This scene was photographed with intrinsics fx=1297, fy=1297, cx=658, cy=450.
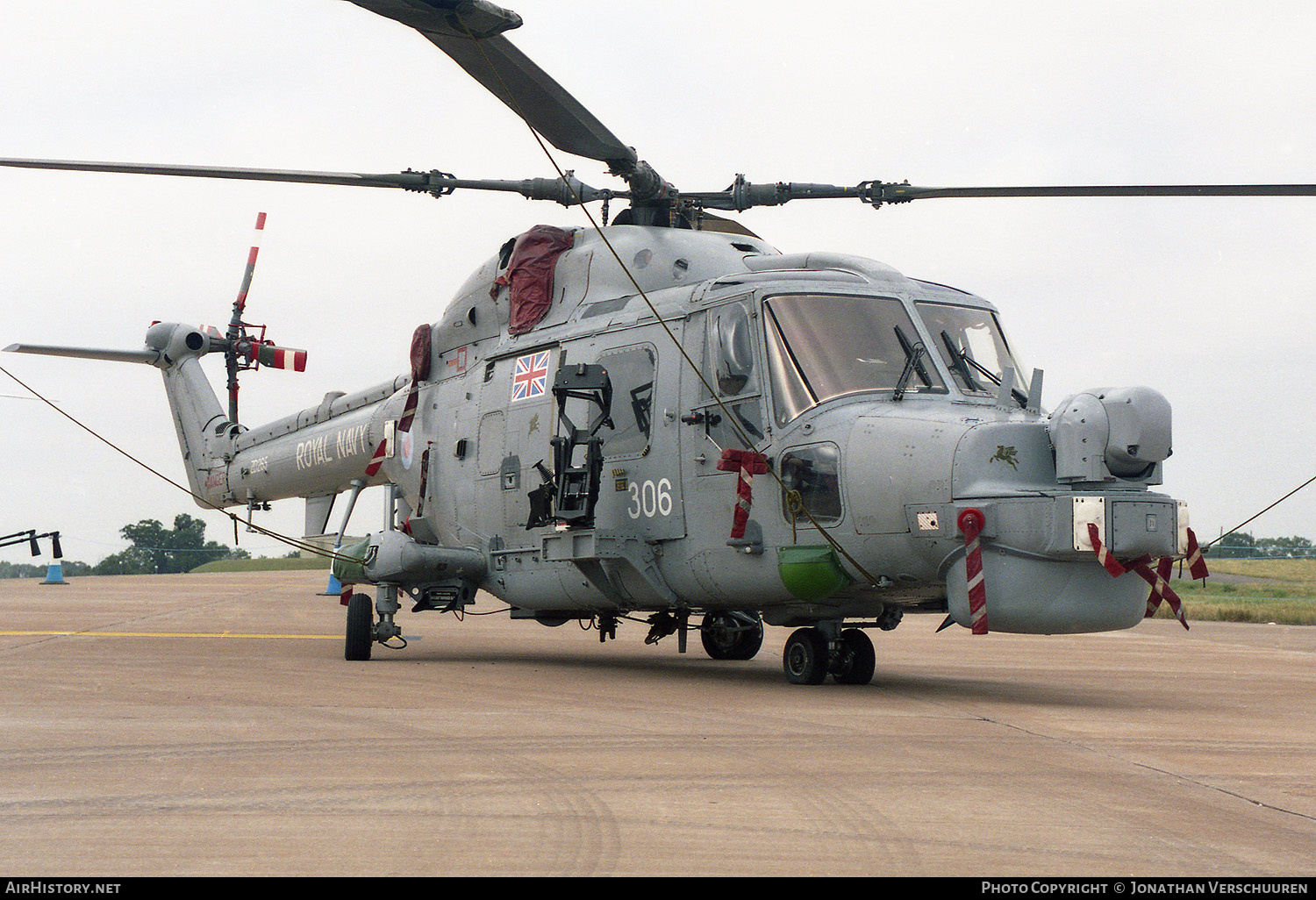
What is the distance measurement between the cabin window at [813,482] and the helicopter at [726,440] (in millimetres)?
20

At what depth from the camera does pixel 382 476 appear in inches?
575

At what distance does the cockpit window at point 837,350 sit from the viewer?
30.3 ft

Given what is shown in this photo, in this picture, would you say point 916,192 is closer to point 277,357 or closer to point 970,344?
point 970,344

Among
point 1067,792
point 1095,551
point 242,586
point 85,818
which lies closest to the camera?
point 85,818

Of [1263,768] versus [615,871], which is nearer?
[615,871]

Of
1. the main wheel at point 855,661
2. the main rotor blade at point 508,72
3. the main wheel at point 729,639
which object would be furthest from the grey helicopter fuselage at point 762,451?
the main wheel at point 729,639

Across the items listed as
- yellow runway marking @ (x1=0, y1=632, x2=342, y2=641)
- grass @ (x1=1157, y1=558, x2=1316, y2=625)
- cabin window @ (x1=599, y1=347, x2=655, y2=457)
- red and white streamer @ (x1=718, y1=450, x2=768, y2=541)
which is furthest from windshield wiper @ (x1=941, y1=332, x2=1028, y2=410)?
yellow runway marking @ (x1=0, y1=632, x2=342, y2=641)

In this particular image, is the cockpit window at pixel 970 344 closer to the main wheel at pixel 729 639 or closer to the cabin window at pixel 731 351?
the cabin window at pixel 731 351

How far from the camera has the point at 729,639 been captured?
12.9m

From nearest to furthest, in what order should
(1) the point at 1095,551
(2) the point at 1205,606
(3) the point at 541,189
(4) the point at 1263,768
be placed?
(4) the point at 1263,768 < (1) the point at 1095,551 < (3) the point at 541,189 < (2) the point at 1205,606

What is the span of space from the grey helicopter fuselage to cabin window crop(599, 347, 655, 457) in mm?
23

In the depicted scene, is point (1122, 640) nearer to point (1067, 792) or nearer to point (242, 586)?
point (1067, 792)

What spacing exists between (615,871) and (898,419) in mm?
5243
